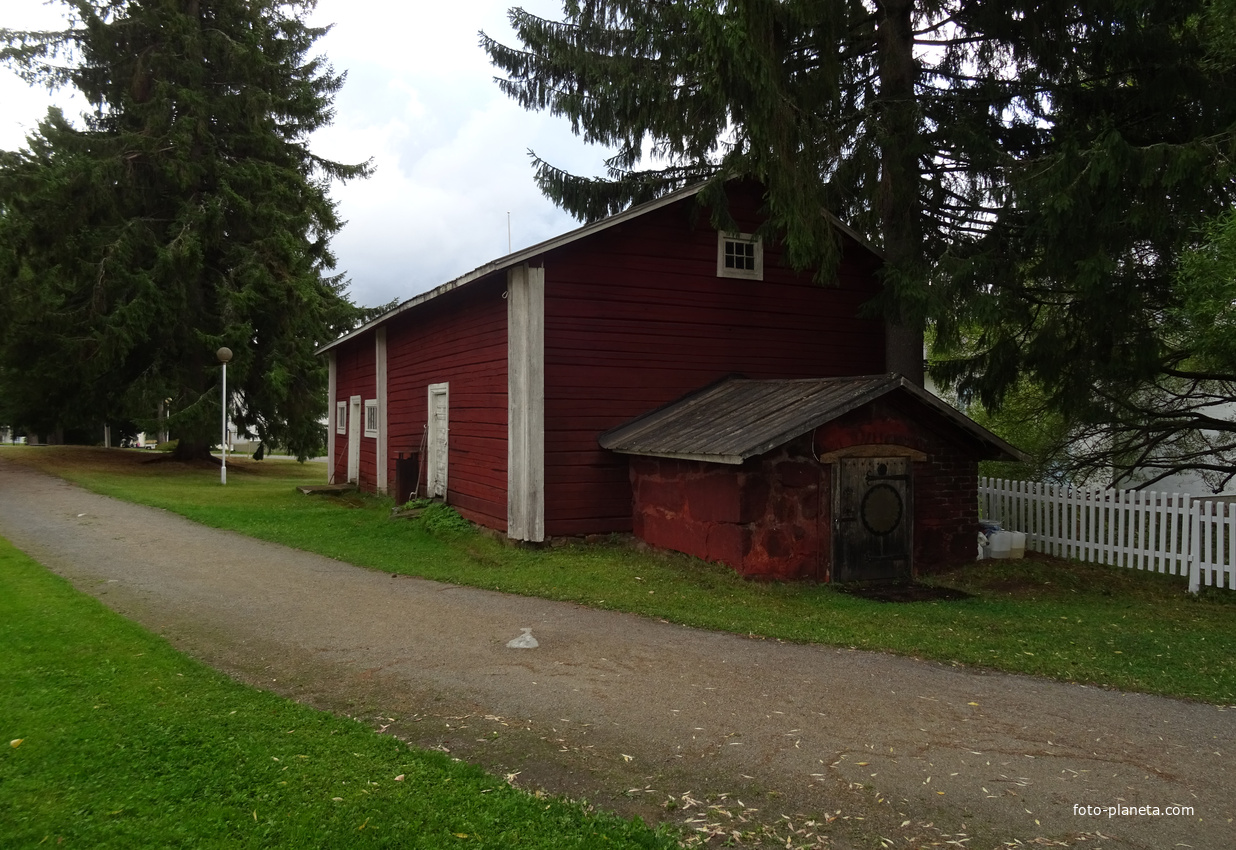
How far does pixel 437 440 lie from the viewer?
16047 millimetres

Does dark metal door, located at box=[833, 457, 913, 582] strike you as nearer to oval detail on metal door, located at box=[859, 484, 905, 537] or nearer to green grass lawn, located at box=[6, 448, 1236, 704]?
oval detail on metal door, located at box=[859, 484, 905, 537]

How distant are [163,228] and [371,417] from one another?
10941mm

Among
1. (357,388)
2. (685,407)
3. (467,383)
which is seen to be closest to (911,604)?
(685,407)

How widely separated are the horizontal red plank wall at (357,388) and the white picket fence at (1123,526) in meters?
14.0

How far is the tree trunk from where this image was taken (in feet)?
40.2

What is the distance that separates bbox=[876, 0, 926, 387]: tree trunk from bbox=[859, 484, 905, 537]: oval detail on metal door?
2.91m

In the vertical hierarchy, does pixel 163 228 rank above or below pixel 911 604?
above

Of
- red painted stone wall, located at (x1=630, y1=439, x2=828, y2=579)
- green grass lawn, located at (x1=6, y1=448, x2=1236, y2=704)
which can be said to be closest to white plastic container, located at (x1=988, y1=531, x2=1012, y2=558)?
green grass lawn, located at (x1=6, y1=448, x2=1236, y2=704)

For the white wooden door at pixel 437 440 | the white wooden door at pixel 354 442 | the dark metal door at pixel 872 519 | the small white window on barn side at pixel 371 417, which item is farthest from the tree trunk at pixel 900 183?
the white wooden door at pixel 354 442

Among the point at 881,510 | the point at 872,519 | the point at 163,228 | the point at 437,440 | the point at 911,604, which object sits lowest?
the point at 911,604

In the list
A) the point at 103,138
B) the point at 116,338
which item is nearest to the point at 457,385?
the point at 116,338

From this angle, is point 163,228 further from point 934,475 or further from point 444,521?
point 934,475

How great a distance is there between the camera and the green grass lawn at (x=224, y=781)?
3764 mm

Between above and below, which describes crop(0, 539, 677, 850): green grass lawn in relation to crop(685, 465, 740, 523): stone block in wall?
below
